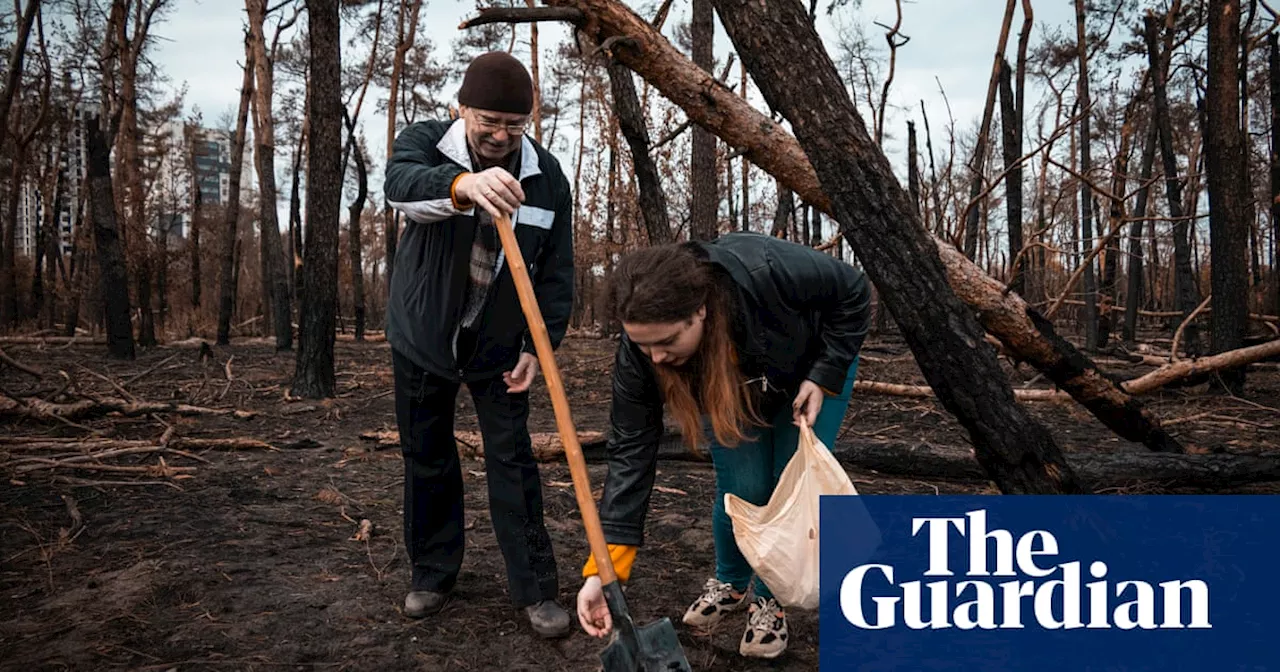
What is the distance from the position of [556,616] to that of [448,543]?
1.54 ft

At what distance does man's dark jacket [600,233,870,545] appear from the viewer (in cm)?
227

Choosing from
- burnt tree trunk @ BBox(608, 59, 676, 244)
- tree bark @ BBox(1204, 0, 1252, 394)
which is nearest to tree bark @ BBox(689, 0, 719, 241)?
burnt tree trunk @ BBox(608, 59, 676, 244)

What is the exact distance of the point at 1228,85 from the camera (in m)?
6.97

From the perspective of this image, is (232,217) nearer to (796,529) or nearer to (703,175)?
(703,175)

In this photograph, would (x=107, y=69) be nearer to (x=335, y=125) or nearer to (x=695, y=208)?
(x=335, y=125)

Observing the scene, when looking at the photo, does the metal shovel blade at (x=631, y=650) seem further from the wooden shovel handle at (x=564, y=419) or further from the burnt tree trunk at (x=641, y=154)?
the burnt tree trunk at (x=641, y=154)

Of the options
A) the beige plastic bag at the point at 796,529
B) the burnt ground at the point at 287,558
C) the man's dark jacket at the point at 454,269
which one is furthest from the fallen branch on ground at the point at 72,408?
the beige plastic bag at the point at 796,529

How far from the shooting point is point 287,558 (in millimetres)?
3385

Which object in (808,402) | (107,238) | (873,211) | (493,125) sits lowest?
(808,402)

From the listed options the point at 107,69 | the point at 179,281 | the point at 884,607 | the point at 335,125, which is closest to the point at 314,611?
the point at 884,607

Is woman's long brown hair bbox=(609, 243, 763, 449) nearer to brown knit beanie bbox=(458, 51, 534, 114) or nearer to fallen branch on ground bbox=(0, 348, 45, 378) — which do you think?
brown knit beanie bbox=(458, 51, 534, 114)

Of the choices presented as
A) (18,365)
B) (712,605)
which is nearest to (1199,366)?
(712,605)

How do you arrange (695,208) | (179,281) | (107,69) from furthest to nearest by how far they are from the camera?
(179,281) < (107,69) < (695,208)

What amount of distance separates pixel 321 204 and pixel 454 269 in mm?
5355
